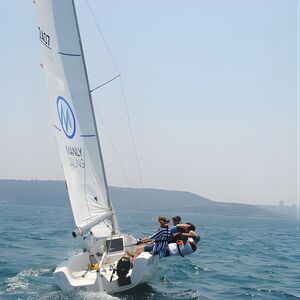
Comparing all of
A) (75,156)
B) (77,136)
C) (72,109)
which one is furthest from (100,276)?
(72,109)

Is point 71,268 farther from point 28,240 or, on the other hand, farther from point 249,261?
point 28,240

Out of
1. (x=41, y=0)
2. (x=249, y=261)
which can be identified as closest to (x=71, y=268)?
(x=41, y=0)

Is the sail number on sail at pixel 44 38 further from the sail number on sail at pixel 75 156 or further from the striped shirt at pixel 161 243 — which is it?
the striped shirt at pixel 161 243

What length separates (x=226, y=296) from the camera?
37.4 feet

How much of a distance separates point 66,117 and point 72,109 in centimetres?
35

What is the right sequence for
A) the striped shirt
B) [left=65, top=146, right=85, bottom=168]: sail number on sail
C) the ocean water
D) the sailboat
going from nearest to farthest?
1. the ocean water
2. the striped shirt
3. the sailboat
4. [left=65, top=146, right=85, bottom=168]: sail number on sail

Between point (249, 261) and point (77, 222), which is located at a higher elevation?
point (77, 222)

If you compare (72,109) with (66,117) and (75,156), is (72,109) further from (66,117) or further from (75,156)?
(75,156)

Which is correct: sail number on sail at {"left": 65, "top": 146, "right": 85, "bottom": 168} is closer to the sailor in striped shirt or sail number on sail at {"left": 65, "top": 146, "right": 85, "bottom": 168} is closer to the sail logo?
the sail logo

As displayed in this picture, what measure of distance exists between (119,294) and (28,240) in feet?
43.1

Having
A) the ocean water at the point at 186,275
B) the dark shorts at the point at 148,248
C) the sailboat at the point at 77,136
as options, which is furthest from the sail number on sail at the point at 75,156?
the ocean water at the point at 186,275

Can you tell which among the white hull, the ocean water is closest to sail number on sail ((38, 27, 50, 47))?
the white hull

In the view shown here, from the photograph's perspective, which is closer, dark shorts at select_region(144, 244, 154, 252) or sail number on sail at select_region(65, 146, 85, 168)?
dark shorts at select_region(144, 244, 154, 252)

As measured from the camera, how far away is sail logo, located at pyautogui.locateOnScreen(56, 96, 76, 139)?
38.7ft
